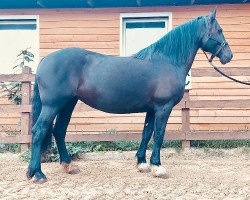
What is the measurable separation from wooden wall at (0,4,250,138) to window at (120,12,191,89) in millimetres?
134

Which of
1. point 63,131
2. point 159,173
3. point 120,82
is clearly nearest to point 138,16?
point 120,82

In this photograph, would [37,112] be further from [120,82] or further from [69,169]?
[120,82]

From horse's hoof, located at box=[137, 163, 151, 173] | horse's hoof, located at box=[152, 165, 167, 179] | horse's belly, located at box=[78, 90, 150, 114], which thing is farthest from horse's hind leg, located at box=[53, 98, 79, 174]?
Answer: horse's hoof, located at box=[152, 165, 167, 179]

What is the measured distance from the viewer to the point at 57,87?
14.9 feet

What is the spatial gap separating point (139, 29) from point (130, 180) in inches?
187

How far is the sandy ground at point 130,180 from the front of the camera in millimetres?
3836

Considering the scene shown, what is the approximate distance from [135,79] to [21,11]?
484cm

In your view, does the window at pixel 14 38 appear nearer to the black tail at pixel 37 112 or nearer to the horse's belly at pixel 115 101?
the black tail at pixel 37 112

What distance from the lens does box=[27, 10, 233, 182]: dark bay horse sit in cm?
456

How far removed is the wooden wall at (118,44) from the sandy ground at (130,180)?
5.42 feet

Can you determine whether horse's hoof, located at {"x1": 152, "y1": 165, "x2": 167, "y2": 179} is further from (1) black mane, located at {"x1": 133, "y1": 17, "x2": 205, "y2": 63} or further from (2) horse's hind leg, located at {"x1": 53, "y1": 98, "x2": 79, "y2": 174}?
(1) black mane, located at {"x1": 133, "y1": 17, "x2": 205, "y2": 63}

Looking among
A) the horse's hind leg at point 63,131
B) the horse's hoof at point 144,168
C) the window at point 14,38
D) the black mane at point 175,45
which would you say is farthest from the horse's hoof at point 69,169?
the window at point 14,38

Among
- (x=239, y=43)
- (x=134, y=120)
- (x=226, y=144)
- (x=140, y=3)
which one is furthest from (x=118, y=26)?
(x=226, y=144)

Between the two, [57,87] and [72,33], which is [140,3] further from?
[57,87]
